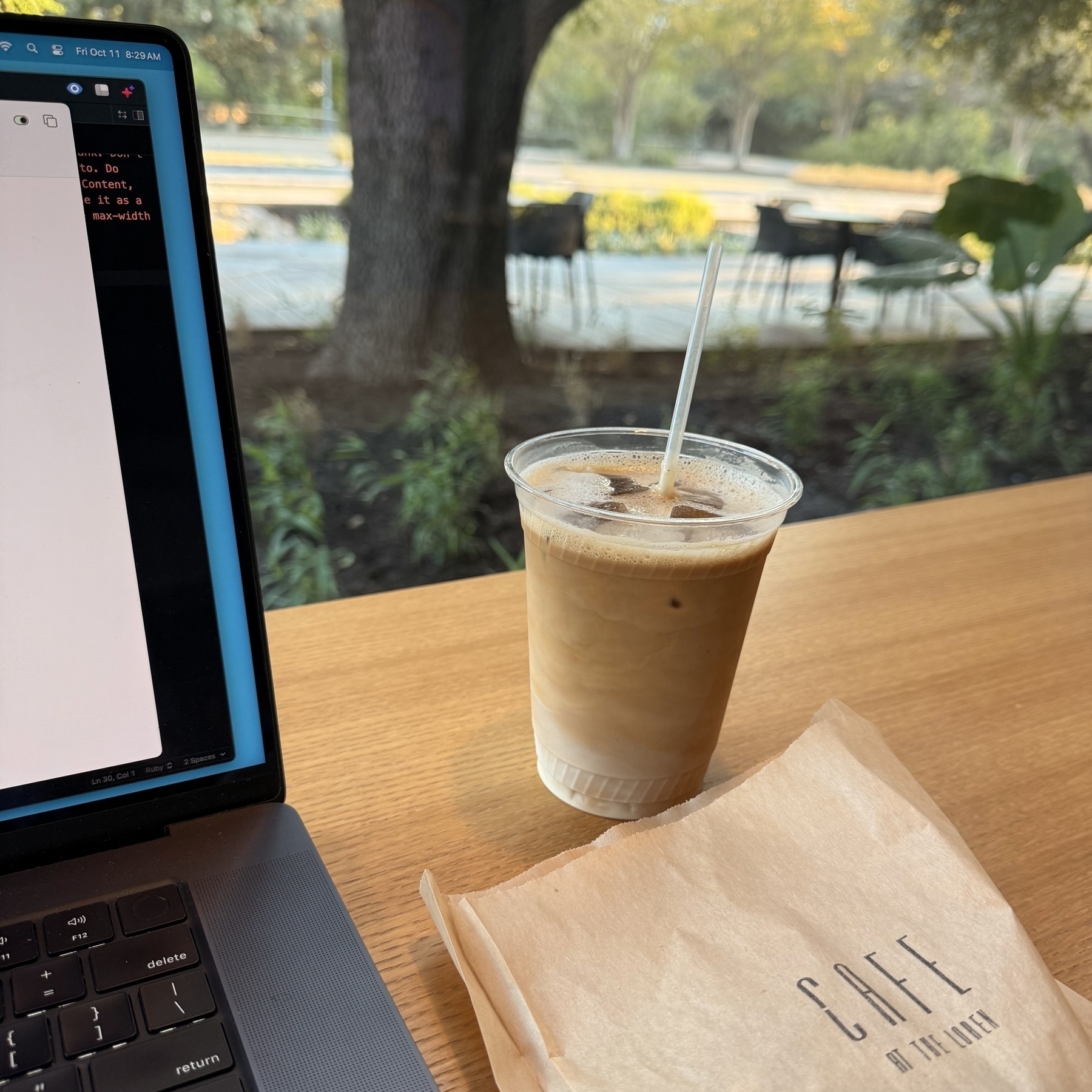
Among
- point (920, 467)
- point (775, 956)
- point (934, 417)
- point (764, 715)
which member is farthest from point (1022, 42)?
point (775, 956)

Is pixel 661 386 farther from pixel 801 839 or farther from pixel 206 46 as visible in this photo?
pixel 801 839

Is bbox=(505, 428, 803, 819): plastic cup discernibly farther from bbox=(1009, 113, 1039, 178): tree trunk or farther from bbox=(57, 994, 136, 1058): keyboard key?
bbox=(1009, 113, 1039, 178): tree trunk

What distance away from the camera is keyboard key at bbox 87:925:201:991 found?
325mm

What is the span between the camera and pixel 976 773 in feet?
1.69

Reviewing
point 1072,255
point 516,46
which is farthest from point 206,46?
point 1072,255

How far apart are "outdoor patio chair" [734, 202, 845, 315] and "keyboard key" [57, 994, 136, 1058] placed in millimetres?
1783

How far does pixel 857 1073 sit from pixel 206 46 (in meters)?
1.41

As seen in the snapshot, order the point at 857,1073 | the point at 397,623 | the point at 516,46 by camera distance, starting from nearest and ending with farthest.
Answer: the point at 857,1073
the point at 397,623
the point at 516,46

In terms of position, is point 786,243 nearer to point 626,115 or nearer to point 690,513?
point 626,115

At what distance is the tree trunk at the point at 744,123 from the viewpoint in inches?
69.1

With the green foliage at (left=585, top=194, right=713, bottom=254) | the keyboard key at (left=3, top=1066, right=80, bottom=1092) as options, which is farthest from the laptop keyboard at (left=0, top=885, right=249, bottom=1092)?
the green foliage at (left=585, top=194, right=713, bottom=254)

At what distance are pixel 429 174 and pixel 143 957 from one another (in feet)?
4.51

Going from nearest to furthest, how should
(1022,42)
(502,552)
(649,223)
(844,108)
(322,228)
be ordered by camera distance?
1. (322,228)
2. (502,552)
3. (649,223)
4. (844,108)
5. (1022,42)

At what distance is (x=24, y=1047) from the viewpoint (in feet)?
0.97
